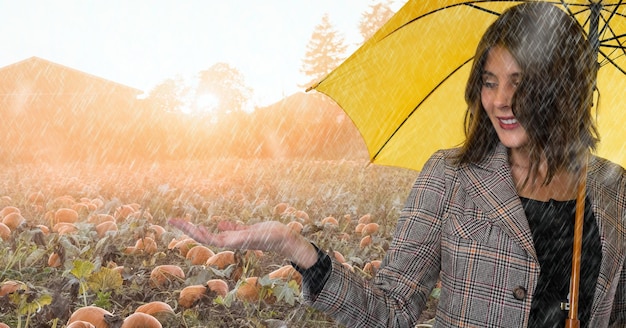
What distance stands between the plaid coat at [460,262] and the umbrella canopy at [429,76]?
1.55 ft

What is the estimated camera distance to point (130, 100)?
10.8m

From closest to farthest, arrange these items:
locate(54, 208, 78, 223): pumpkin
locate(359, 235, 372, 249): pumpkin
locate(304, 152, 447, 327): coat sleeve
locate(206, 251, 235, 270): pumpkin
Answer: locate(304, 152, 447, 327): coat sleeve < locate(206, 251, 235, 270): pumpkin < locate(359, 235, 372, 249): pumpkin < locate(54, 208, 78, 223): pumpkin

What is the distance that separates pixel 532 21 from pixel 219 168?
4.87 meters

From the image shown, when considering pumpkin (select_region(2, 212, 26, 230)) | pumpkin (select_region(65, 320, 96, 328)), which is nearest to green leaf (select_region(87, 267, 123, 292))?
pumpkin (select_region(65, 320, 96, 328))

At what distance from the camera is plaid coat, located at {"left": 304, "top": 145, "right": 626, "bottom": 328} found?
5.21ft

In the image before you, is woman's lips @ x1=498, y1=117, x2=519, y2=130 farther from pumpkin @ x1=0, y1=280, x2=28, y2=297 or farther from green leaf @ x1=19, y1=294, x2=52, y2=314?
pumpkin @ x1=0, y1=280, x2=28, y2=297

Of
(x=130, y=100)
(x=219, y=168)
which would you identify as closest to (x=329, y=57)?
(x=130, y=100)

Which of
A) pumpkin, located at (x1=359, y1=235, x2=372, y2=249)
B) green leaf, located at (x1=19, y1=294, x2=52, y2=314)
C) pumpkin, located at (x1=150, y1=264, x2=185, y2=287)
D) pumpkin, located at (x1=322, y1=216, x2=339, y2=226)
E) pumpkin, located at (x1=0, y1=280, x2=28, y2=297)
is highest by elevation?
pumpkin, located at (x1=322, y1=216, x2=339, y2=226)

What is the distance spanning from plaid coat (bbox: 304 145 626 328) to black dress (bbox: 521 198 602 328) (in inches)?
1.3

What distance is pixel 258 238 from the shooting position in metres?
1.37

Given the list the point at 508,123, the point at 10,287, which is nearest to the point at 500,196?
the point at 508,123

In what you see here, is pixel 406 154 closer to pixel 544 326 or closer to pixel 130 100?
pixel 544 326

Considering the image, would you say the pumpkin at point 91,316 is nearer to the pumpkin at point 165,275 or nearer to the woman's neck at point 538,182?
the pumpkin at point 165,275

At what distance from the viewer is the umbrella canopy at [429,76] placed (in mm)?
1996
